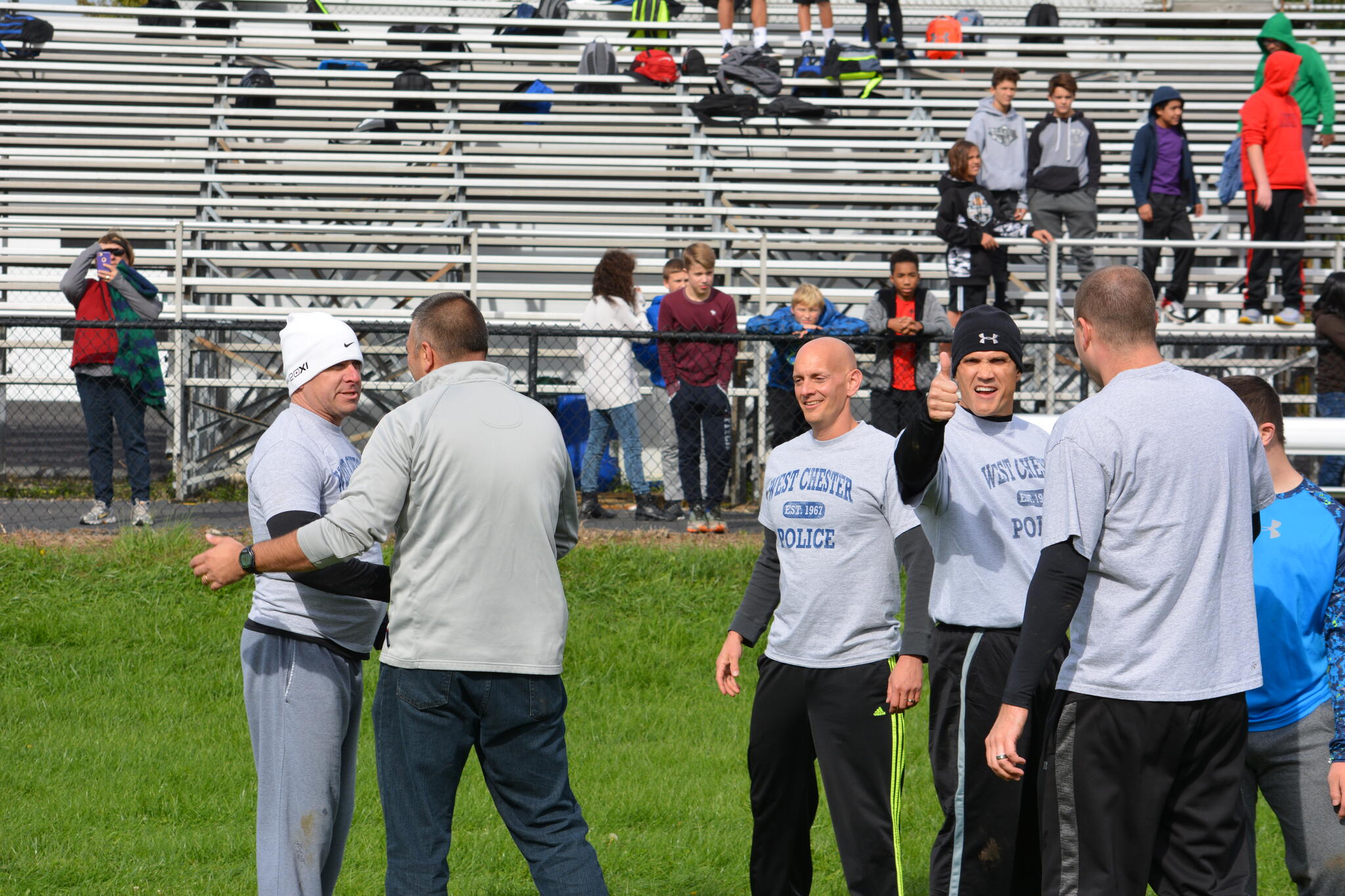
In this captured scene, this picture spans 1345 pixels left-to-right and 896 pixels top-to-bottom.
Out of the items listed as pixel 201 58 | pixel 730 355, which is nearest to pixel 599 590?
pixel 730 355

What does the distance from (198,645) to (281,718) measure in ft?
13.8

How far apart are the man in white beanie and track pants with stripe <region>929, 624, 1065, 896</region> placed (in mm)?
1725

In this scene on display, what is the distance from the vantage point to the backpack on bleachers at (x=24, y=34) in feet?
55.2

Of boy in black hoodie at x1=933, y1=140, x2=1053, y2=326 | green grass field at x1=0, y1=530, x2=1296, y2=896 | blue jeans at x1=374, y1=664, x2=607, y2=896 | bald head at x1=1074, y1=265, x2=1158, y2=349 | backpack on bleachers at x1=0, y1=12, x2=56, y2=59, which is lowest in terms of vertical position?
green grass field at x1=0, y1=530, x2=1296, y2=896

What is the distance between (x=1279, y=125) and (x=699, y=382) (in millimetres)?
6413

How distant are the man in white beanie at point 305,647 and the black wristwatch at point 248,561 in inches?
4.9

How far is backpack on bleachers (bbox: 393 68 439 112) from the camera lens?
1603 cm

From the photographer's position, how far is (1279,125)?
1196 centimetres

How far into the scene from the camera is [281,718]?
12.2 feet

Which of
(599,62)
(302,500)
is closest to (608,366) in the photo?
(302,500)

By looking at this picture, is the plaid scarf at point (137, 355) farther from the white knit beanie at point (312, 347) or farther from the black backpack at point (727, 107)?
the black backpack at point (727, 107)

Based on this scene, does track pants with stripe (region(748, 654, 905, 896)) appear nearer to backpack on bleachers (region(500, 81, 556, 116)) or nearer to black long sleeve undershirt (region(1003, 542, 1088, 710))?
black long sleeve undershirt (region(1003, 542, 1088, 710))

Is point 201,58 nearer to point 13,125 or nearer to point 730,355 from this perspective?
point 13,125

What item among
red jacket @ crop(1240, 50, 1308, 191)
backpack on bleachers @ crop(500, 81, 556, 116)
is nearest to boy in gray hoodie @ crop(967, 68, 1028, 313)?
red jacket @ crop(1240, 50, 1308, 191)
